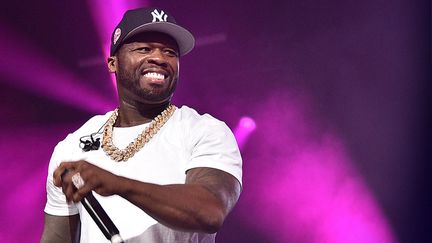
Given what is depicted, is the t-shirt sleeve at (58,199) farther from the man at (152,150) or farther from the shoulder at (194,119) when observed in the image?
the shoulder at (194,119)

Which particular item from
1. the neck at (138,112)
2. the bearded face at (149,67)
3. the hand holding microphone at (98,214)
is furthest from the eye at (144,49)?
the hand holding microphone at (98,214)

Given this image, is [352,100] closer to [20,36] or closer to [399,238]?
[399,238]

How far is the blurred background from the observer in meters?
2.66

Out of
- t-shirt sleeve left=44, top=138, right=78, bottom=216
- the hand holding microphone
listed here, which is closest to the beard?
t-shirt sleeve left=44, top=138, right=78, bottom=216

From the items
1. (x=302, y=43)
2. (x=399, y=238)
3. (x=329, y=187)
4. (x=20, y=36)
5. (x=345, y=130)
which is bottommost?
(x=399, y=238)

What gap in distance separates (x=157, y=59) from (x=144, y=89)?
10 cm

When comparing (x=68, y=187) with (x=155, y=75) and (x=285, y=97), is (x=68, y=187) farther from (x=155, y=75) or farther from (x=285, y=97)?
(x=285, y=97)

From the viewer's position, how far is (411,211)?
3092mm

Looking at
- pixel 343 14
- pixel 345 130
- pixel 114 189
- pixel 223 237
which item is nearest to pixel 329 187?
pixel 345 130

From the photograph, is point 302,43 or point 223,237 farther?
point 302,43

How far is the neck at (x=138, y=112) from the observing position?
185 cm

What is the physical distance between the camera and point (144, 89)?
1.81m

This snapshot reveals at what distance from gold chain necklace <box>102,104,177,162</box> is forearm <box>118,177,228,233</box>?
44cm

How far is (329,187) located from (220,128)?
1465 mm
